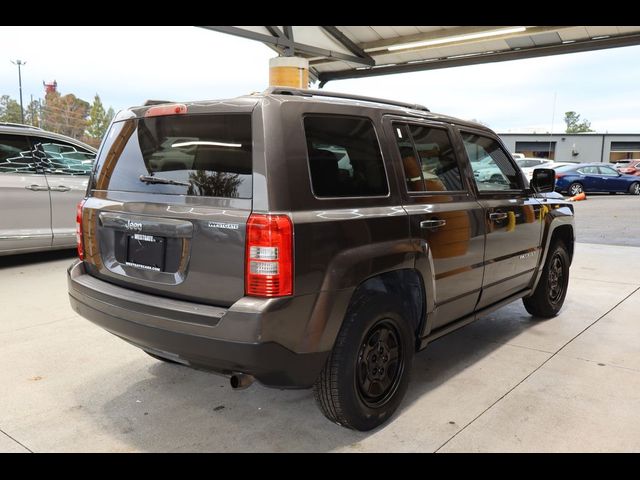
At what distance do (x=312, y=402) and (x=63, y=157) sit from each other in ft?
19.5

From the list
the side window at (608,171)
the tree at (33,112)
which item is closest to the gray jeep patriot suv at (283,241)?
the side window at (608,171)

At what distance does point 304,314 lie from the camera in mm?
2471

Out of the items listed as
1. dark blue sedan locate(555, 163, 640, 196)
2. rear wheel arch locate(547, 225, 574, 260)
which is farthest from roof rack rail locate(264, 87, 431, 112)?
dark blue sedan locate(555, 163, 640, 196)

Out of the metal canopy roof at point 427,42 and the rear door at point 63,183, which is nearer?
the rear door at point 63,183

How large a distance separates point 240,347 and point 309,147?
1.03 meters

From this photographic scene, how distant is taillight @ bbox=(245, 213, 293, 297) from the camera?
237 cm

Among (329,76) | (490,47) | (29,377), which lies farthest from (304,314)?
(329,76)

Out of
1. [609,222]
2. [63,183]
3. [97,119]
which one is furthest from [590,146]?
[97,119]

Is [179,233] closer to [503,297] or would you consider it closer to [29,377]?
[29,377]

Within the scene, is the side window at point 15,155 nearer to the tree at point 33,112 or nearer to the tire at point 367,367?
the tire at point 367,367

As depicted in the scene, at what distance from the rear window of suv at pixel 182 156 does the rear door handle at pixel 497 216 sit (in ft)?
7.06

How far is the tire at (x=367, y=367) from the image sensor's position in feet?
8.92

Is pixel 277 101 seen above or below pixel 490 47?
below

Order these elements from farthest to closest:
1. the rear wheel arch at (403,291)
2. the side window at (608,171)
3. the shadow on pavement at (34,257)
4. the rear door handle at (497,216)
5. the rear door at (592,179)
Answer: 1. the side window at (608,171)
2. the rear door at (592,179)
3. the shadow on pavement at (34,257)
4. the rear door handle at (497,216)
5. the rear wheel arch at (403,291)
